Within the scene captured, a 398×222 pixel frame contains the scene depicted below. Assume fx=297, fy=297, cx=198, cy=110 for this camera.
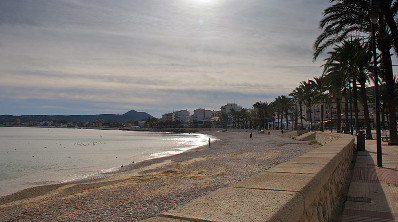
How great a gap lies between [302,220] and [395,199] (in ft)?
13.4

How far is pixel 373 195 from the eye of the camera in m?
6.26

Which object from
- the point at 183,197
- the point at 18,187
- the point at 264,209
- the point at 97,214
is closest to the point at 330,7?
the point at 183,197

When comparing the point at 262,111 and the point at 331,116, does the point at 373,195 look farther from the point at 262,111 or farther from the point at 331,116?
the point at 262,111

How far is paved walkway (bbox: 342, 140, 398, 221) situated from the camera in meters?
4.96

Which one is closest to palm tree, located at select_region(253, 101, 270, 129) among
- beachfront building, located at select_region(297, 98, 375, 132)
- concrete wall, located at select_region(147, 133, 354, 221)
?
beachfront building, located at select_region(297, 98, 375, 132)

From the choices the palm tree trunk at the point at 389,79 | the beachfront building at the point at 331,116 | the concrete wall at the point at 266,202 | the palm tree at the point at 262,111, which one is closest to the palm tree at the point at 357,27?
the palm tree trunk at the point at 389,79

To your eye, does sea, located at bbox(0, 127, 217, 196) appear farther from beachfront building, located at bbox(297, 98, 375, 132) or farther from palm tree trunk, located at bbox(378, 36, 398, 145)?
beachfront building, located at bbox(297, 98, 375, 132)

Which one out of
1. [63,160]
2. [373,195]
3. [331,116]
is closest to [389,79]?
[373,195]

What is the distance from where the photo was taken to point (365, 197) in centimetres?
614

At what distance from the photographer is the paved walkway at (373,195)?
496 centimetres

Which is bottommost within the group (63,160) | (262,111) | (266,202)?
(63,160)

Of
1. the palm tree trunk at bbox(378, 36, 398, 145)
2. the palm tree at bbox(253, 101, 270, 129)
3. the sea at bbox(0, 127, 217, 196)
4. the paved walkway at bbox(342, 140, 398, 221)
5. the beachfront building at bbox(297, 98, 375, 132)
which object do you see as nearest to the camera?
the paved walkway at bbox(342, 140, 398, 221)

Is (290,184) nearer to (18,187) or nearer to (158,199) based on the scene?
(158,199)

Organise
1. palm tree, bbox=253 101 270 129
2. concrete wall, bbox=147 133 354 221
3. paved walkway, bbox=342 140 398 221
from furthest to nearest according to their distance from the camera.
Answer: palm tree, bbox=253 101 270 129, paved walkway, bbox=342 140 398 221, concrete wall, bbox=147 133 354 221
